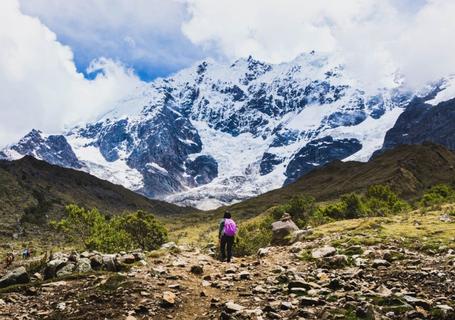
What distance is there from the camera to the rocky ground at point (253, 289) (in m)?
18.0

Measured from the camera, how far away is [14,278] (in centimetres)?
2467

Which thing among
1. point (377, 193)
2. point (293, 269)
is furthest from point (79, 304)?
point (377, 193)

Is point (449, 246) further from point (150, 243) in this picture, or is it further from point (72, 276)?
point (150, 243)

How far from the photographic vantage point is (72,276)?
25.0m

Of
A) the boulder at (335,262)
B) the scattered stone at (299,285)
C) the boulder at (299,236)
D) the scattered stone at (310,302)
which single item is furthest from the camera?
the boulder at (299,236)

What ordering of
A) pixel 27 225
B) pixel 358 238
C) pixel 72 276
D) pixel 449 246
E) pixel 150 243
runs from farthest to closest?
pixel 27 225, pixel 150 243, pixel 358 238, pixel 449 246, pixel 72 276

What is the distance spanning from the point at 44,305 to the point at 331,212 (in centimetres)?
8452

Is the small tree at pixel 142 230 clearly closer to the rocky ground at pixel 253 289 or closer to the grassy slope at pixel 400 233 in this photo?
the grassy slope at pixel 400 233

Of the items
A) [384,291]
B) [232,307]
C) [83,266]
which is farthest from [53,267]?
[384,291]

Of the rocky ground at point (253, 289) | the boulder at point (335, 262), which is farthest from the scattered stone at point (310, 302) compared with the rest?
the boulder at point (335, 262)

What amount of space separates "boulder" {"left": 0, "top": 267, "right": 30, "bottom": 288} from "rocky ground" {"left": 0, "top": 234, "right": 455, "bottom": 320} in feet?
1.98

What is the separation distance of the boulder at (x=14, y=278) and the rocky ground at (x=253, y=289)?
0.60m

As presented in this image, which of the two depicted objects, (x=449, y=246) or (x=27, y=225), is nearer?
(x=449, y=246)

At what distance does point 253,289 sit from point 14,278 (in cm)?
1101
